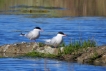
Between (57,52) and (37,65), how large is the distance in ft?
6.92

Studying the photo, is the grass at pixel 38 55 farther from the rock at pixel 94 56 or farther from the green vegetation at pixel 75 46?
the rock at pixel 94 56

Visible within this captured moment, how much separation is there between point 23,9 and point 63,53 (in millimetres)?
30977

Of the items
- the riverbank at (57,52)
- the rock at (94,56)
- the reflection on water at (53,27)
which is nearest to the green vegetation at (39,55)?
the riverbank at (57,52)

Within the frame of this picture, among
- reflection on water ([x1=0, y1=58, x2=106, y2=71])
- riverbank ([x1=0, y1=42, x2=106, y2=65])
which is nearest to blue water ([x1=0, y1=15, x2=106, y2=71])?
reflection on water ([x1=0, y1=58, x2=106, y2=71])

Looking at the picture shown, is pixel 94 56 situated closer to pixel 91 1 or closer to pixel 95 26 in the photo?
pixel 95 26

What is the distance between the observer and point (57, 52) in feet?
72.7

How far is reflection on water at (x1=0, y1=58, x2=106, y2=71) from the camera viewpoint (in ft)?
62.8

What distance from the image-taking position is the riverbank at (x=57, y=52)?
2066 centimetres

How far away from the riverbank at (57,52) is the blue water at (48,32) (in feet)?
2.33

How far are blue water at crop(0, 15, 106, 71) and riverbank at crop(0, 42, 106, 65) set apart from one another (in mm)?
710

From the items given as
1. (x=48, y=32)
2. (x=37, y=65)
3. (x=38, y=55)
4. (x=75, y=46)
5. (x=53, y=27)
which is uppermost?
(x=75, y=46)

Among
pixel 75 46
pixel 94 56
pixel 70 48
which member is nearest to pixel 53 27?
pixel 75 46

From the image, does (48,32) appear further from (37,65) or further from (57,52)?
(37,65)

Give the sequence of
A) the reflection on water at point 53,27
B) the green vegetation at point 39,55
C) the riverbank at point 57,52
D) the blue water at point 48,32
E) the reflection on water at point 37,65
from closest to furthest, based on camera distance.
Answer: the reflection on water at point 37,65, the blue water at point 48,32, the riverbank at point 57,52, the green vegetation at point 39,55, the reflection on water at point 53,27
